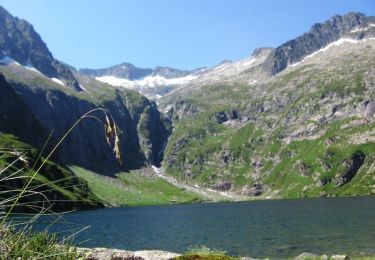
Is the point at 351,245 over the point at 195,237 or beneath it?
over

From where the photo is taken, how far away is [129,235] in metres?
108

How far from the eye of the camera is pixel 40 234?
34.9 feet

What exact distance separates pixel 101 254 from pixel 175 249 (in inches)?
2342

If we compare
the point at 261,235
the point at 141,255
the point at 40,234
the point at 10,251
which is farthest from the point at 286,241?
the point at 10,251

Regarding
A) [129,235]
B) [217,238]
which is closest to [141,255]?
[217,238]

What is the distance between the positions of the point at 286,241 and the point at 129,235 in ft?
146

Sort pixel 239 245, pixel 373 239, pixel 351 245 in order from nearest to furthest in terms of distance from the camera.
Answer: pixel 351 245 < pixel 373 239 < pixel 239 245

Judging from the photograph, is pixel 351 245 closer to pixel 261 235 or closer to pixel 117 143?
pixel 261 235

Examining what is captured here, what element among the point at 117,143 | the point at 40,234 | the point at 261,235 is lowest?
the point at 261,235

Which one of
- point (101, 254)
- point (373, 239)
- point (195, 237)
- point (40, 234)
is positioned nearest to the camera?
point (40, 234)

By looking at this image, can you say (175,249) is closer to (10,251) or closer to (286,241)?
(286,241)

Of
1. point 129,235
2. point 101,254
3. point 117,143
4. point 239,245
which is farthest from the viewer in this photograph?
point 129,235

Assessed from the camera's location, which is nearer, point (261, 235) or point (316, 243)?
point (316, 243)

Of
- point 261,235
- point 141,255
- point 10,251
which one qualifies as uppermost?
point 10,251
